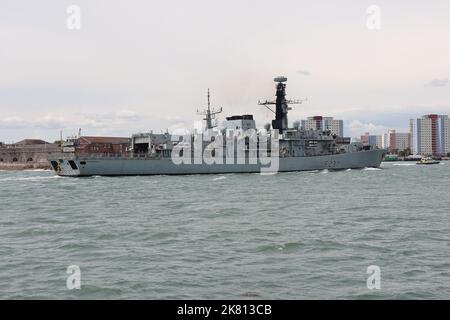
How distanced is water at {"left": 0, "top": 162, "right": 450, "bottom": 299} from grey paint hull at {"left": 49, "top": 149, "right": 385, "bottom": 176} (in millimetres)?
30427

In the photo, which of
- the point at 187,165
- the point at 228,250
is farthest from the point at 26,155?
the point at 228,250

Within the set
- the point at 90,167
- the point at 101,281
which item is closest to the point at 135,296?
the point at 101,281

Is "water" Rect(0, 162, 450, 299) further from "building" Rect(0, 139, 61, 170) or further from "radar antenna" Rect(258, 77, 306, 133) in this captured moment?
"building" Rect(0, 139, 61, 170)

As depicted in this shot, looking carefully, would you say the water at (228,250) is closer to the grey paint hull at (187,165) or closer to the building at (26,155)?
the grey paint hull at (187,165)

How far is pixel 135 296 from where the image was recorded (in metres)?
10.2

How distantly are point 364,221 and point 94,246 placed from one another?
11107 mm

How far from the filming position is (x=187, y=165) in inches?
2457

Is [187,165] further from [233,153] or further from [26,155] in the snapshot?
[26,155]

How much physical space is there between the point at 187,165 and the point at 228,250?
4809 centimetres

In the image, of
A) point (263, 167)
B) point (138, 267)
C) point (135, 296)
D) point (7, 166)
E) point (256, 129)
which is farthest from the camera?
point (7, 166)

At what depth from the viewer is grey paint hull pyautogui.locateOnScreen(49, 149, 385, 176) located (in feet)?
188

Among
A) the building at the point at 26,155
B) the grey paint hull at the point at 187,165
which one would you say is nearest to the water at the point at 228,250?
the grey paint hull at the point at 187,165

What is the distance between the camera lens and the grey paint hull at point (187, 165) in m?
57.2

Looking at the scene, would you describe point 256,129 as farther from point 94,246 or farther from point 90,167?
point 94,246
